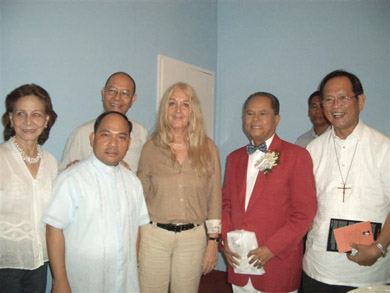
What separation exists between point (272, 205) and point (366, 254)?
0.59 metres

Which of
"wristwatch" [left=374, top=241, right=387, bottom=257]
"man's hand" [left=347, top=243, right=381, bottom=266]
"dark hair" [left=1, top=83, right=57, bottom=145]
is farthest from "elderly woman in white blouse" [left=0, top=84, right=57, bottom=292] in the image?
"wristwatch" [left=374, top=241, right=387, bottom=257]

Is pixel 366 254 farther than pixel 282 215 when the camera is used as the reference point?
No

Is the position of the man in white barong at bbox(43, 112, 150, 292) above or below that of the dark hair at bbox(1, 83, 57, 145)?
below

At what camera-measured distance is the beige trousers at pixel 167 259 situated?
2102mm

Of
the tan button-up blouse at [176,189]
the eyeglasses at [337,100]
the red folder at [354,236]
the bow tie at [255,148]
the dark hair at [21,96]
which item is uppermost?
the eyeglasses at [337,100]

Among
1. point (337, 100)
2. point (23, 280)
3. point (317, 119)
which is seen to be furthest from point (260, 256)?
point (317, 119)

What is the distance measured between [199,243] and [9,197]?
3.88ft

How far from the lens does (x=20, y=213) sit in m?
1.76

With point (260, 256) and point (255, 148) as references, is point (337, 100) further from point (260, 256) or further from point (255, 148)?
point (260, 256)

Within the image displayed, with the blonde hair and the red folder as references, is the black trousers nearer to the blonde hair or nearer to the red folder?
the blonde hair

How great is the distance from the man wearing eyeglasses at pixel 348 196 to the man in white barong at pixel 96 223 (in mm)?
1142

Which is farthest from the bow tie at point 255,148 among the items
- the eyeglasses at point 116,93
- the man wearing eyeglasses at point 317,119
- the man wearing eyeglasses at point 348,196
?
the man wearing eyeglasses at point 317,119

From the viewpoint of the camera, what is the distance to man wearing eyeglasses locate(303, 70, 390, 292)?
190 centimetres

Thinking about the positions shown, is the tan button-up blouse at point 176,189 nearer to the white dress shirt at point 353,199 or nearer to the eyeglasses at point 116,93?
the eyeglasses at point 116,93
